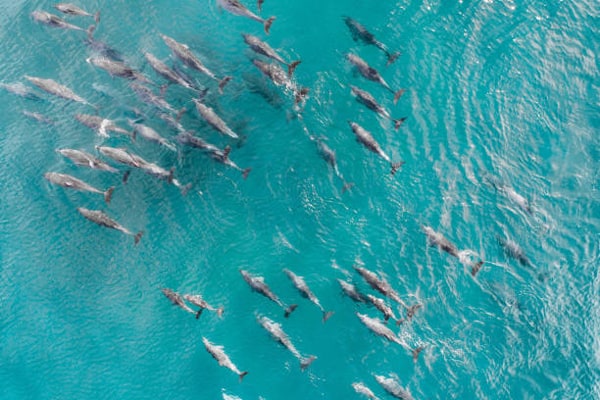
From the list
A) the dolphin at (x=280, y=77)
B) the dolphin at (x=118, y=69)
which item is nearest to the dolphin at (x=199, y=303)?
the dolphin at (x=280, y=77)

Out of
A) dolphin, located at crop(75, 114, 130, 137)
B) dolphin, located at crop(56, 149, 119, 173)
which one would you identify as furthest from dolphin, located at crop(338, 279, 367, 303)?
dolphin, located at crop(75, 114, 130, 137)

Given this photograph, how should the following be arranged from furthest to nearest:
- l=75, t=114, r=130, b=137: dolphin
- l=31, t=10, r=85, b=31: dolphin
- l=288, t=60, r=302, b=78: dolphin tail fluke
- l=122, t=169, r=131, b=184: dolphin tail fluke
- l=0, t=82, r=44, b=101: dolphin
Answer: l=0, t=82, r=44, b=101: dolphin → l=75, t=114, r=130, b=137: dolphin → l=31, t=10, r=85, b=31: dolphin → l=122, t=169, r=131, b=184: dolphin tail fluke → l=288, t=60, r=302, b=78: dolphin tail fluke

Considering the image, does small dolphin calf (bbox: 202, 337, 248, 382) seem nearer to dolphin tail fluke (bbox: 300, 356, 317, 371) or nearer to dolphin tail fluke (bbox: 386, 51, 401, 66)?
dolphin tail fluke (bbox: 300, 356, 317, 371)

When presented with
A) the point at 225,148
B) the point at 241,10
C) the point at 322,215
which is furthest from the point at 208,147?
the point at 241,10

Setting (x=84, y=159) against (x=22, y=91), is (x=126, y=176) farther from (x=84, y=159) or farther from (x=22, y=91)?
(x=22, y=91)

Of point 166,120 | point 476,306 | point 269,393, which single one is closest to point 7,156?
point 166,120

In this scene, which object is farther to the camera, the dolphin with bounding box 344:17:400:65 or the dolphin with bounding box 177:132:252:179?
the dolphin with bounding box 344:17:400:65

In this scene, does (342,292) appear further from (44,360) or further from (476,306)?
(44,360)
